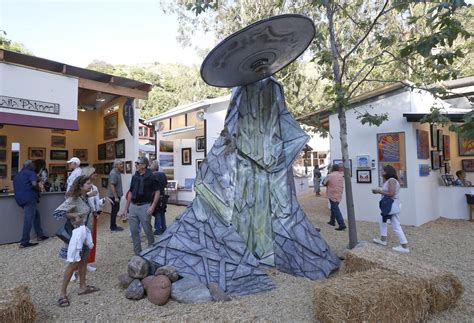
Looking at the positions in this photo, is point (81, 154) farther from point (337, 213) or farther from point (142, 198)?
point (337, 213)

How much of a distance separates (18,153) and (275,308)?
9.36 m

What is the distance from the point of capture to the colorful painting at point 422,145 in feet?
27.7

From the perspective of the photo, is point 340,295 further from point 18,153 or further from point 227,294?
point 18,153

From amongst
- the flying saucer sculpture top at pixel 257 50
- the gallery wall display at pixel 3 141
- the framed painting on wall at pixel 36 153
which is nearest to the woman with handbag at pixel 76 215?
the flying saucer sculpture top at pixel 257 50

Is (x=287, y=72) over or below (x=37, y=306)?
over

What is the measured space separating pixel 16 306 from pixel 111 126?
846cm

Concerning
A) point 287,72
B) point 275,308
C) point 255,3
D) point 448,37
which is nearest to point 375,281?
point 275,308

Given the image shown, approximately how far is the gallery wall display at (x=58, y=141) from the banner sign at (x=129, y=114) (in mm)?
2432

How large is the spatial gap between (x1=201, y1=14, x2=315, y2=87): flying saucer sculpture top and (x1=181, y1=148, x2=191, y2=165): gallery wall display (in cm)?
888

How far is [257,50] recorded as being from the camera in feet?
13.9

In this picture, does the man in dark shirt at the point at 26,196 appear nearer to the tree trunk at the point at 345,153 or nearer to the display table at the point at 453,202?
the tree trunk at the point at 345,153

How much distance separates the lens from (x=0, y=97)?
6977mm

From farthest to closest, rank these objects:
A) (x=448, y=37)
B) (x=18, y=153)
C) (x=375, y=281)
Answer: (x=18, y=153)
(x=448, y=37)
(x=375, y=281)

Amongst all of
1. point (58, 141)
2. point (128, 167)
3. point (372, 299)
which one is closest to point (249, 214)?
point (372, 299)
